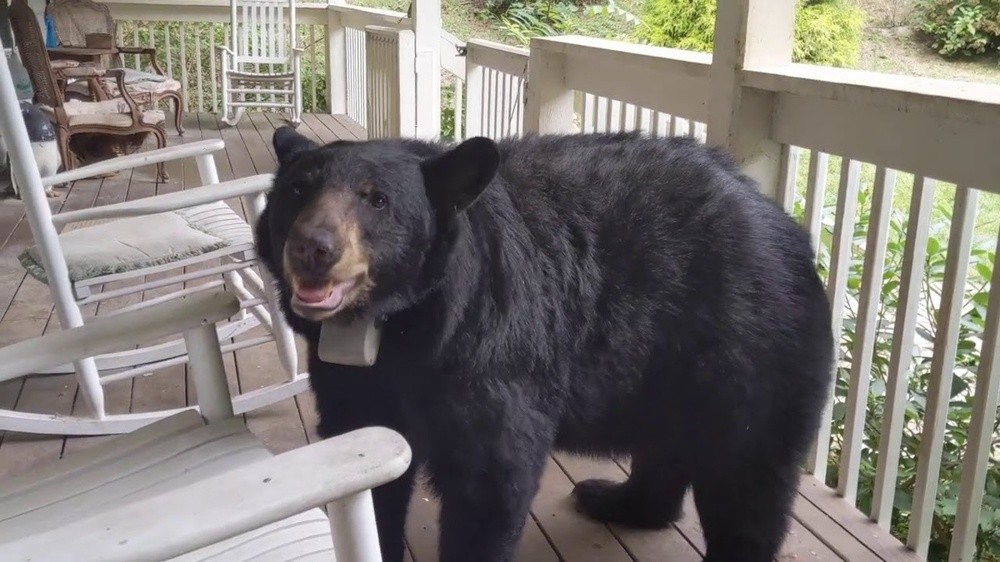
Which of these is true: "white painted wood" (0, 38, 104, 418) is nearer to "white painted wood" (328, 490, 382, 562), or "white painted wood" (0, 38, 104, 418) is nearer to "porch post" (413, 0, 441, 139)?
"white painted wood" (328, 490, 382, 562)

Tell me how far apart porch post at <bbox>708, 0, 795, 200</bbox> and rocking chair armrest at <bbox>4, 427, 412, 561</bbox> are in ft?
4.32

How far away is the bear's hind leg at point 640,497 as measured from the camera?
6.23 feet

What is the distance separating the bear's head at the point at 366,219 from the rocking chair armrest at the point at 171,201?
0.76 metres

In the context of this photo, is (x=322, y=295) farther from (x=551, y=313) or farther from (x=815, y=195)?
(x=815, y=195)

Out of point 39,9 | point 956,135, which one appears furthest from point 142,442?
point 39,9

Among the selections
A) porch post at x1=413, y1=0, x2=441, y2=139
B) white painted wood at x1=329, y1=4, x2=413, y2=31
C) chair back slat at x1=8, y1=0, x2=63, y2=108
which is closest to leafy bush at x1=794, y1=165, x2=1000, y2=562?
porch post at x1=413, y1=0, x2=441, y2=139

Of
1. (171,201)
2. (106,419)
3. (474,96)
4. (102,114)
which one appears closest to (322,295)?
(171,201)

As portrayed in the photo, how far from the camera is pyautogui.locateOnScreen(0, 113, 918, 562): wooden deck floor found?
1885mm

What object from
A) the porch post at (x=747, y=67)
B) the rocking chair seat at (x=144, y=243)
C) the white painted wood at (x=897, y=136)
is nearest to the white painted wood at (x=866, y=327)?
the white painted wood at (x=897, y=136)

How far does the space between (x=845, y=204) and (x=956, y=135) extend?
501 mm

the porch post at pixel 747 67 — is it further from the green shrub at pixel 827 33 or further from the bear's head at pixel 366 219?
the green shrub at pixel 827 33

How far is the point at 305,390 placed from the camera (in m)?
2.51

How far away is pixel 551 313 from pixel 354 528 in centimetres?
59

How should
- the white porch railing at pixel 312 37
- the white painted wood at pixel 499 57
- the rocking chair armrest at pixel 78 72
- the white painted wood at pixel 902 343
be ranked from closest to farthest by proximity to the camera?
the white painted wood at pixel 902 343, the white painted wood at pixel 499 57, the rocking chair armrest at pixel 78 72, the white porch railing at pixel 312 37
